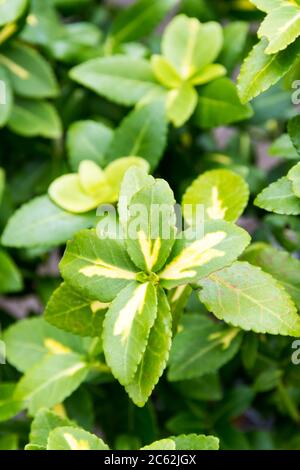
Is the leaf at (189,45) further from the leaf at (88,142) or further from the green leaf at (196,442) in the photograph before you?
the green leaf at (196,442)

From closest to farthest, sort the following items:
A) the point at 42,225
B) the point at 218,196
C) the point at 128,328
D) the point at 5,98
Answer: the point at 128,328 → the point at 218,196 → the point at 42,225 → the point at 5,98

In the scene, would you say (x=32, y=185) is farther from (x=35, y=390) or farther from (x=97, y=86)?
(x=35, y=390)

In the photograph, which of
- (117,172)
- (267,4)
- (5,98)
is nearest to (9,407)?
(117,172)

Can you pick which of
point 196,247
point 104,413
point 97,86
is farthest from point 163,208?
point 104,413

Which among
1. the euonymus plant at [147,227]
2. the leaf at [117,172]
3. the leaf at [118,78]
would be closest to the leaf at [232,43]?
the euonymus plant at [147,227]

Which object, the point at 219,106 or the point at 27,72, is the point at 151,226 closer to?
the point at 219,106

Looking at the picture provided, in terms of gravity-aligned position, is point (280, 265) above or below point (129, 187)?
below

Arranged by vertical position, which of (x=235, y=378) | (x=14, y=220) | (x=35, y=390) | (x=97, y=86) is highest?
(x=97, y=86)
